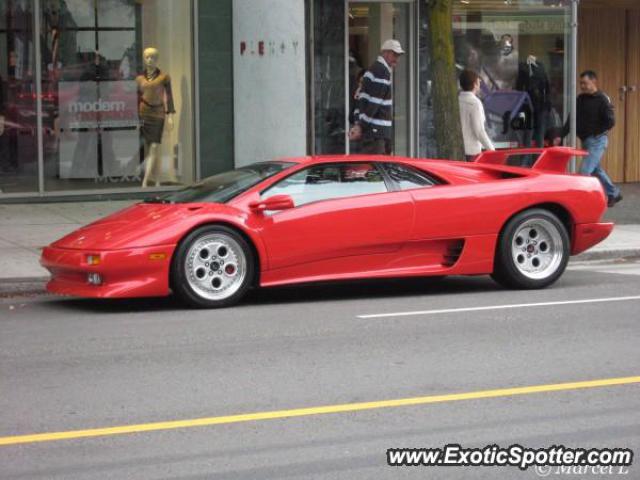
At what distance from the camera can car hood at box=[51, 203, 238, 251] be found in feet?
33.4

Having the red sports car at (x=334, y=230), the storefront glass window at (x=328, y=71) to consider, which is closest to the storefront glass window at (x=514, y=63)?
the storefront glass window at (x=328, y=71)

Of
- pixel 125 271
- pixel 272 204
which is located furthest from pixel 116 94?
pixel 125 271

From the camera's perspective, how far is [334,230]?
1068 cm

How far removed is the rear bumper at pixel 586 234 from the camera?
11617mm

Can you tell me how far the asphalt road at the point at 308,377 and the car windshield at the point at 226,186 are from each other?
0.89 m

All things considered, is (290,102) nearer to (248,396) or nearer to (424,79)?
(424,79)

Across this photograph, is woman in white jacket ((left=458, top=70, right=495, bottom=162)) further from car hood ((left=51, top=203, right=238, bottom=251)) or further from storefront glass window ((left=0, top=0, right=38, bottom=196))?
car hood ((left=51, top=203, right=238, bottom=251))

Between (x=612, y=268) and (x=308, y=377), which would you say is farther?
(x=612, y=268)

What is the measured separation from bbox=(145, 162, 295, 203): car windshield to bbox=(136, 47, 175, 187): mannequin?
684 centimetres

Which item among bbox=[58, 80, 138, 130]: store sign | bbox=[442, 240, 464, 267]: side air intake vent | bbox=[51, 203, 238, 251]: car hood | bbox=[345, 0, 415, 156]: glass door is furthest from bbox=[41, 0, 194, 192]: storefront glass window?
bbox=[442, 240, 464, 267]: side air intake vent

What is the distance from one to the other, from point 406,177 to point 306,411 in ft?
14.9

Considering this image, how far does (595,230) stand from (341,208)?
2427mm

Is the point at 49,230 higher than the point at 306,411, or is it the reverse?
the point at 49,230

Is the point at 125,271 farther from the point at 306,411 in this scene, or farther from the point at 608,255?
the point at 608,255
